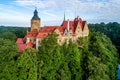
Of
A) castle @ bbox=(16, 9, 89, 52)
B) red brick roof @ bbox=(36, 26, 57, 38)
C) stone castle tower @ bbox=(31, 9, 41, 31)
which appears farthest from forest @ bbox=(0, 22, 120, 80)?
stone castle tower @ bbox=(31, 9, 41, 31)

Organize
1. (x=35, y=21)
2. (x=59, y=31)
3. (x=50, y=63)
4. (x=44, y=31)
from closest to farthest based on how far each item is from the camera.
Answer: (x=50, y=63), (x=59, y=31), (x=44, y=31), (x=35, y=21)

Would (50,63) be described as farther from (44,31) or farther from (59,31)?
(44,31)

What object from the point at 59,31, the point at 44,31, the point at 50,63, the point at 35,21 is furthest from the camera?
the point at 35,21

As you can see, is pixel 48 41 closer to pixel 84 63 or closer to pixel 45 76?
pixel 45 76

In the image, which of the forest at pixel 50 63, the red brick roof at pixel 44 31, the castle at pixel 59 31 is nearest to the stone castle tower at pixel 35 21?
the castle at pixel 59 31

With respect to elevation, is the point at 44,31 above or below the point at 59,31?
below

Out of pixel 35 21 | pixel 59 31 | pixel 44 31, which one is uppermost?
pixel 35 21

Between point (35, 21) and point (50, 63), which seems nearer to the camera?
point (50, 63)

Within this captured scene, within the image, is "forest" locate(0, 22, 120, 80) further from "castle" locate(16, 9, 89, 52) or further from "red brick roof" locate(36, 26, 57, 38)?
"red brick roof" locate(36, 26, 57, 38)

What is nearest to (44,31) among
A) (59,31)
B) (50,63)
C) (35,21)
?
(59,31)

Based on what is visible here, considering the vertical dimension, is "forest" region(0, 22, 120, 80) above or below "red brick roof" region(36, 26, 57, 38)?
below
